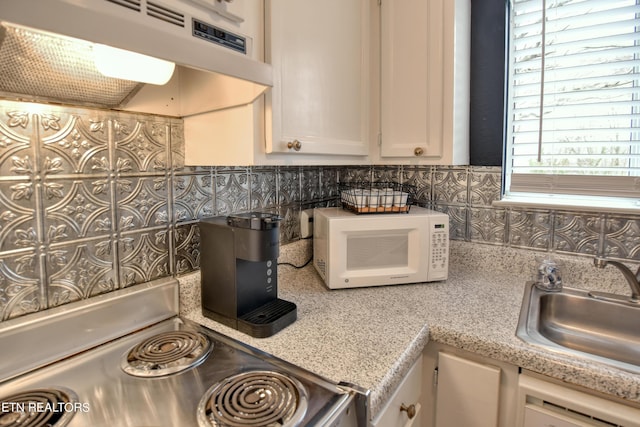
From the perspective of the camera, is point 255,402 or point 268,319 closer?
point 255,402

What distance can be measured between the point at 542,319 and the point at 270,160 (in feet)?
3.47

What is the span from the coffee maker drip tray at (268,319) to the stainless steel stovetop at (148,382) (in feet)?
0.20

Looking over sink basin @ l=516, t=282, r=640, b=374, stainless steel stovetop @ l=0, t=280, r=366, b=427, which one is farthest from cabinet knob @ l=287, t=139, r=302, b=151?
sink basin @ l=516, t=282, r=640, b=374

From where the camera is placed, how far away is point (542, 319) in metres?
1.22

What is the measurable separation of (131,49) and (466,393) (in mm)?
1123

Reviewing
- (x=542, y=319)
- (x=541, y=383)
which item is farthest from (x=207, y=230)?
(x=542, y=319)

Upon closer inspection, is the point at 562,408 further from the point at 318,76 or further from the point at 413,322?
the point at 318,76

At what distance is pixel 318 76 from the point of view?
1.19 metres

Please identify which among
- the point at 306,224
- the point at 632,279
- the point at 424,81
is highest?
the point at 424,81

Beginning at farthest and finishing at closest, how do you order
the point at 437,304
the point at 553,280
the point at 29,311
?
the point at 553,280
the point at 437,304
the point at 29,311

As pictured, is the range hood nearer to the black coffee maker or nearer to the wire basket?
the black coffee maker

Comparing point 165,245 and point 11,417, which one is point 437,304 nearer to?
point 165,245

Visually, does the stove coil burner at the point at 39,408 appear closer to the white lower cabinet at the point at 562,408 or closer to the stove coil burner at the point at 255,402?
the stove coil burner at the point at 255,402

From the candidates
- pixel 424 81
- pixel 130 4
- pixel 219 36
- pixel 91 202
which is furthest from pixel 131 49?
pixel 424 81
